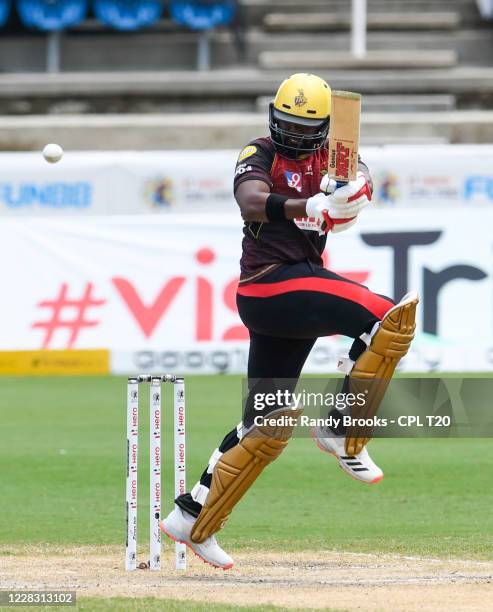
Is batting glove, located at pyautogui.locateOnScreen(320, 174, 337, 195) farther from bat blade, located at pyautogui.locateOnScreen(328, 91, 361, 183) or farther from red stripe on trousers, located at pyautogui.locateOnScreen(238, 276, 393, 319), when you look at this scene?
red stripe on trousers, located at pyautogui.locateOnScreen(238, 276, 393, 319)

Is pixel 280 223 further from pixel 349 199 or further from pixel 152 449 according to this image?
pixel 152 449

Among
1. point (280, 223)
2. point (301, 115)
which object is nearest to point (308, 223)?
point (280, 223)

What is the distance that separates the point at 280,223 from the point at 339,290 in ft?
1.38

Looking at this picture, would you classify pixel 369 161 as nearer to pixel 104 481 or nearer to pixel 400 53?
pixel 104 481

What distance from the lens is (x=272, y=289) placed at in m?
5.95

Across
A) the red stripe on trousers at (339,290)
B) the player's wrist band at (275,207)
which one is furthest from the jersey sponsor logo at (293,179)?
the red stripe on trousers at (339,290)

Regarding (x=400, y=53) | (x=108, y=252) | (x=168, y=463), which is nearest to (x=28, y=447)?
(x=168, y=463)

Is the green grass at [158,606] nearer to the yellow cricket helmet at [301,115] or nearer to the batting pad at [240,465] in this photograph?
the batting pad at [240,465]

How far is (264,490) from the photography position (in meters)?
9.12

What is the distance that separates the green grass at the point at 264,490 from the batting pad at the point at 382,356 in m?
1.27

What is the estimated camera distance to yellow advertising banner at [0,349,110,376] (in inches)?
577

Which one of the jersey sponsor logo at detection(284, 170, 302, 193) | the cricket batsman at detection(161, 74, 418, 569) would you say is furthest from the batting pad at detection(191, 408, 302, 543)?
the jersey sponsor logo at detection(284, 170, 302, 193)

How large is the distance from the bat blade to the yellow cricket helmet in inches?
16.6

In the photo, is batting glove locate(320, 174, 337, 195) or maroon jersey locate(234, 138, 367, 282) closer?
batting glove locate(320, 174, 337, 195)
